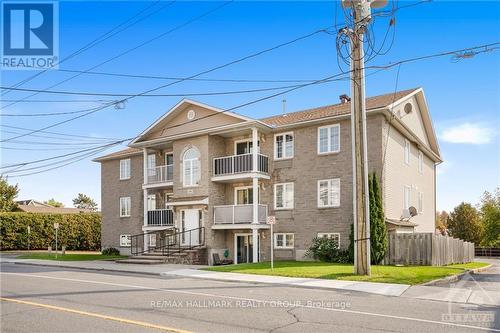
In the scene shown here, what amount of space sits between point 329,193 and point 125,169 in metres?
16.4

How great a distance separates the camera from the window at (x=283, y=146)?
87.1 ft

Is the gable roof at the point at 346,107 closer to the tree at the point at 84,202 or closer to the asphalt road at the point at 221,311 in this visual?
the asphalt road at the point at 221,311

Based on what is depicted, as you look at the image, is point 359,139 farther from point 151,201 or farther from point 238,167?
point 151,201

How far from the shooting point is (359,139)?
1688 centimetres

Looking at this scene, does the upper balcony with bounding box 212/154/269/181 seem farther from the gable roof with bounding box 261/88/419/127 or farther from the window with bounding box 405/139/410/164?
the window with bounding box 405/139/410/164

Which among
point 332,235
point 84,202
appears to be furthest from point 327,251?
point 84,202

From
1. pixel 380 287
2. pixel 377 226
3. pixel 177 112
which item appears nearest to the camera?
pixel 380 287

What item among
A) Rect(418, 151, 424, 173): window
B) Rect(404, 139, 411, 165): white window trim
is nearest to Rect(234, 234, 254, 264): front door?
Rect(404, 139, 411, 165): white window trim

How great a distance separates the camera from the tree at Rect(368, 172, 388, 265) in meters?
22.0

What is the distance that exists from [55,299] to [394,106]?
18481 mm

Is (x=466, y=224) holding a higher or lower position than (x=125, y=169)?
lower

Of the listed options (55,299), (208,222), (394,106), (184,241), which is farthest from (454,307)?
(184,241)

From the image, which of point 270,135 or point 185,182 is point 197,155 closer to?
point 185,182

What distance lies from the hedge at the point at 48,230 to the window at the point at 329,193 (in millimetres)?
28991
